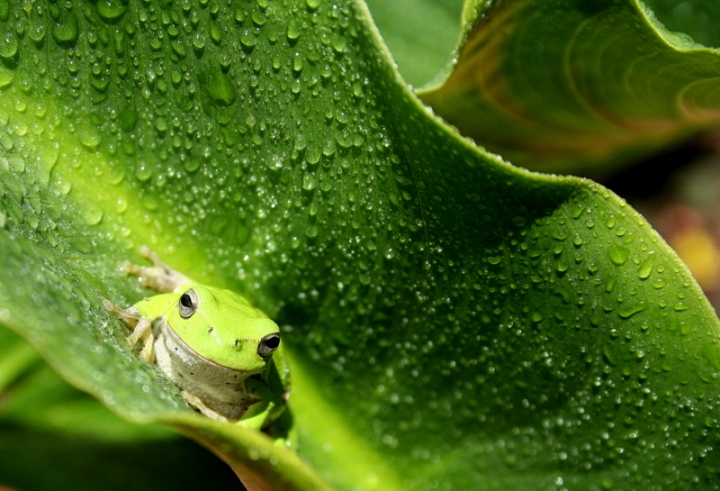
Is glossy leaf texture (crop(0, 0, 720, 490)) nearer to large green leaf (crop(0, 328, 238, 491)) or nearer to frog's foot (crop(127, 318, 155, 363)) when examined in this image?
frog's foot (crop(127, 318, 155, 363))

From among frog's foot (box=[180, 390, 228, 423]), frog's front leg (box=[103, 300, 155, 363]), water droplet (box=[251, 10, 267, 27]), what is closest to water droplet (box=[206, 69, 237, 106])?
water droplet (box=[251, 10, 267, 27])

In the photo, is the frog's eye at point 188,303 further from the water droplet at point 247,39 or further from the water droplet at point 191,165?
the water droplet at point 247,39

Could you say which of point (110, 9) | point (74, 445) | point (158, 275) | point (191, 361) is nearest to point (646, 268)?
point (191, 361)

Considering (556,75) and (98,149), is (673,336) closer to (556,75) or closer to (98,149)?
(556,75)

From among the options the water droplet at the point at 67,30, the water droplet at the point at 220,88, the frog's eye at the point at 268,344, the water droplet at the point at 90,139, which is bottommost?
the frog's eye at the point at 268,344

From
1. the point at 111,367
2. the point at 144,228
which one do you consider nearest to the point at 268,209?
the point at 144,228

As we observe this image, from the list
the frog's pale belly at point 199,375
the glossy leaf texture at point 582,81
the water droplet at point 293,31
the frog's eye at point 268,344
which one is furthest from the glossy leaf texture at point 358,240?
the glossy leaf texture at point 582,81
